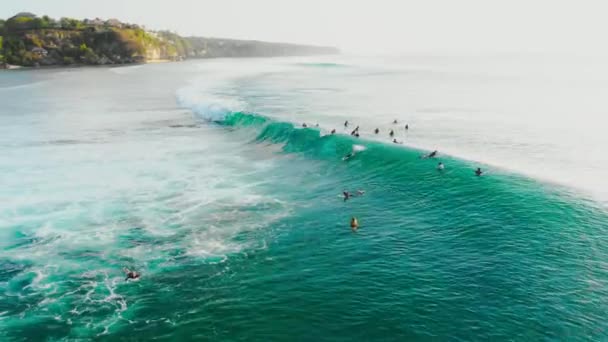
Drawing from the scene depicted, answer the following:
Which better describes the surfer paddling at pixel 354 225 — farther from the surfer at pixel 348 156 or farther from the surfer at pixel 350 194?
the surfer at pixel 348 156

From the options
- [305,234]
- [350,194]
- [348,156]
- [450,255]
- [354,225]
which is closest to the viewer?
[450,255]

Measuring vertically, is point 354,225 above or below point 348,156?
below

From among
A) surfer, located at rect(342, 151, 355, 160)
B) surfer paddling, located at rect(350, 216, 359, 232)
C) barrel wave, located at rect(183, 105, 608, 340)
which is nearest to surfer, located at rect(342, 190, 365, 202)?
barrel wave, located at rect(183, 105, 608, 340)

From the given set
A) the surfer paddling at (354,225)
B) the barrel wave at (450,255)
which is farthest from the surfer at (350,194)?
the surfer paddling at (354,225)

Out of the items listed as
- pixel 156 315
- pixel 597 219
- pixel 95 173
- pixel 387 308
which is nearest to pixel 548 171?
pixel 597 219

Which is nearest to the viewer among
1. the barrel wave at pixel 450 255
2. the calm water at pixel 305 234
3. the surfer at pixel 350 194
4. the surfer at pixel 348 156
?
the barrel wave at pixel 450 255

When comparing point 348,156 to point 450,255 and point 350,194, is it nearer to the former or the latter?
point 350,194

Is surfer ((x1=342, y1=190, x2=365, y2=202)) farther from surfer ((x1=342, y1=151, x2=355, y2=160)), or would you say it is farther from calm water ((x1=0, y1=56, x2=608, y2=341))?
surfer ((x1=342, y1=151, x2=355, y2=160))

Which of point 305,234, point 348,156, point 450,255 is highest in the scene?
point 348,156

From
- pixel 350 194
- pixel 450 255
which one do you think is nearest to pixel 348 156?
pixel 350 194
